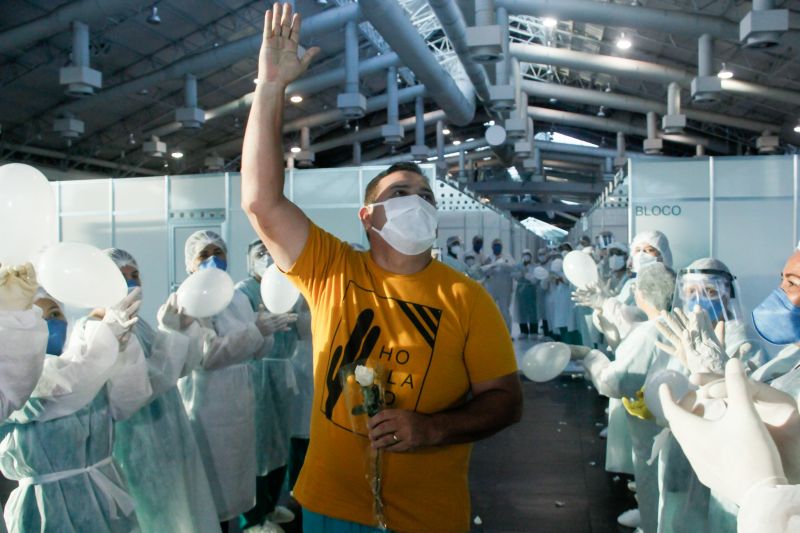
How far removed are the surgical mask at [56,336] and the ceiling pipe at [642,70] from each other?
12.5 m

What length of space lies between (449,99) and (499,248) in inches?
131

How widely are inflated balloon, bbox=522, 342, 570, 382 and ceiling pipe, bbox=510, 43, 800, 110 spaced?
11.9 meters

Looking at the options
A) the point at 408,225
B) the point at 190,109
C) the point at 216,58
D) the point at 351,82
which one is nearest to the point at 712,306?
the point at 408,225

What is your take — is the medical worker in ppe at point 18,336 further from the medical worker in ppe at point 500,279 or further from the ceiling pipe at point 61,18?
the medical worker in ppe at point 500,279

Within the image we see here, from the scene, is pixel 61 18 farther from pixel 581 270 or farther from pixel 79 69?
pixel 581 270

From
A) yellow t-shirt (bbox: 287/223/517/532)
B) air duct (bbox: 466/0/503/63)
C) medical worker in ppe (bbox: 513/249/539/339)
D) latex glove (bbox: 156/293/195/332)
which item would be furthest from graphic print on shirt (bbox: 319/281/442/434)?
medical worker in ppe (bbox: 513/249/539/339)

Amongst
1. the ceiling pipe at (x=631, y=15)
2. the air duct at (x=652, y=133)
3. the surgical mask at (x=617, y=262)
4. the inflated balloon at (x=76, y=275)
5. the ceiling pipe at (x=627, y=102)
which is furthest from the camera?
the air duct at (x=652, y=133)

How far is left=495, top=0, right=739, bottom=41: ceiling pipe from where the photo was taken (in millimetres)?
10062

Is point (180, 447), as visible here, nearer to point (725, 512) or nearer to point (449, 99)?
point (725, 512)

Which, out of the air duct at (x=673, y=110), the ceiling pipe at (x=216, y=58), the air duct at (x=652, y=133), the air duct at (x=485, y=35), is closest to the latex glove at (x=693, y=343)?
the air duct at (x=485, y=35)

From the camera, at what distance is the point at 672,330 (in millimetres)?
1929

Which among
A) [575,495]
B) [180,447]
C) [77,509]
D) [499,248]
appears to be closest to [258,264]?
[180,447]

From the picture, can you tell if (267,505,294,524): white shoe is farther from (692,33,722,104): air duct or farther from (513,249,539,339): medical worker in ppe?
(692,33,722,104): air duct

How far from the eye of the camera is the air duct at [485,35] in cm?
804
